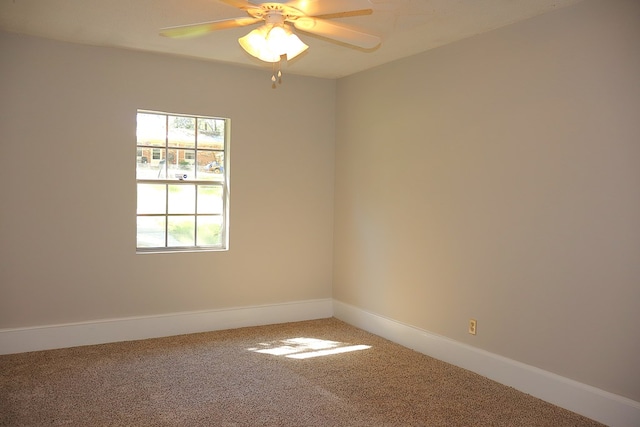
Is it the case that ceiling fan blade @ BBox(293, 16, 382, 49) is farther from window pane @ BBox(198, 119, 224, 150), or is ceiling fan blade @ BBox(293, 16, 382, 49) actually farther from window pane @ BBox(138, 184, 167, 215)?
window pane @ BBox(138, 184, 167, 215)

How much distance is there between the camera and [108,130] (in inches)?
173

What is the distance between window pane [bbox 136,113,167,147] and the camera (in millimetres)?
4648

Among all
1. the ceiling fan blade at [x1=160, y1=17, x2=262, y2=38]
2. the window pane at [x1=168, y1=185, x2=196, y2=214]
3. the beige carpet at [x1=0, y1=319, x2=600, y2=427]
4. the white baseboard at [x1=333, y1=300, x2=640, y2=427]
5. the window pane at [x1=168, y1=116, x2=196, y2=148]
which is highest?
the ceiling fan blade at [x1=160, y1=17, x2=262, y2=38]

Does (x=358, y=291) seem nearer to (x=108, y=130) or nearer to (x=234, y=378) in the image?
(x=234, y=378)

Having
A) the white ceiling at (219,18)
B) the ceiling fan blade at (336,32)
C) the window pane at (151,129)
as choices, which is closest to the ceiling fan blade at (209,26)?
the ceiling fan blade at (336,32)

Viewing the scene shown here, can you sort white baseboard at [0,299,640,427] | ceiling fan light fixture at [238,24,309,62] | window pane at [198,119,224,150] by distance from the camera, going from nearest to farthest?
ceiling fan light fixture at [238,24,309,62] < white baseboard at [0,299,640,427] < window pane at [198,119,224,150]

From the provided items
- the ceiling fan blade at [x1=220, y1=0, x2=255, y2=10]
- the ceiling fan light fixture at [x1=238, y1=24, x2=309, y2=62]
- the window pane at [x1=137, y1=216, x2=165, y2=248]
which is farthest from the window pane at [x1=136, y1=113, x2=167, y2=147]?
the ceiling fan blade at [x1=220, y1=0, x2=255, y2=10]

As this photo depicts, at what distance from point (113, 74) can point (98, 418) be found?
2.72 meters

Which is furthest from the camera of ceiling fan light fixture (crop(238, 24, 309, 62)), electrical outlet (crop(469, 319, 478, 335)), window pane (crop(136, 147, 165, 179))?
window pane (crop(136, 147, 165, 179))

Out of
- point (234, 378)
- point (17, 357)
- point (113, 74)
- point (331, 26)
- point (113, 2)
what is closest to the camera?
point (331, 26)

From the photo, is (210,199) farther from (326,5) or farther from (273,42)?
(326,5)

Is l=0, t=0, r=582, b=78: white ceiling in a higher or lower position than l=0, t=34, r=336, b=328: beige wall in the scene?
higher

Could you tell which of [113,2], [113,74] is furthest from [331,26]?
[113,74]

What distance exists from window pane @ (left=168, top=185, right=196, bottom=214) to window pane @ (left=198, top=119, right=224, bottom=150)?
1.35 feet
